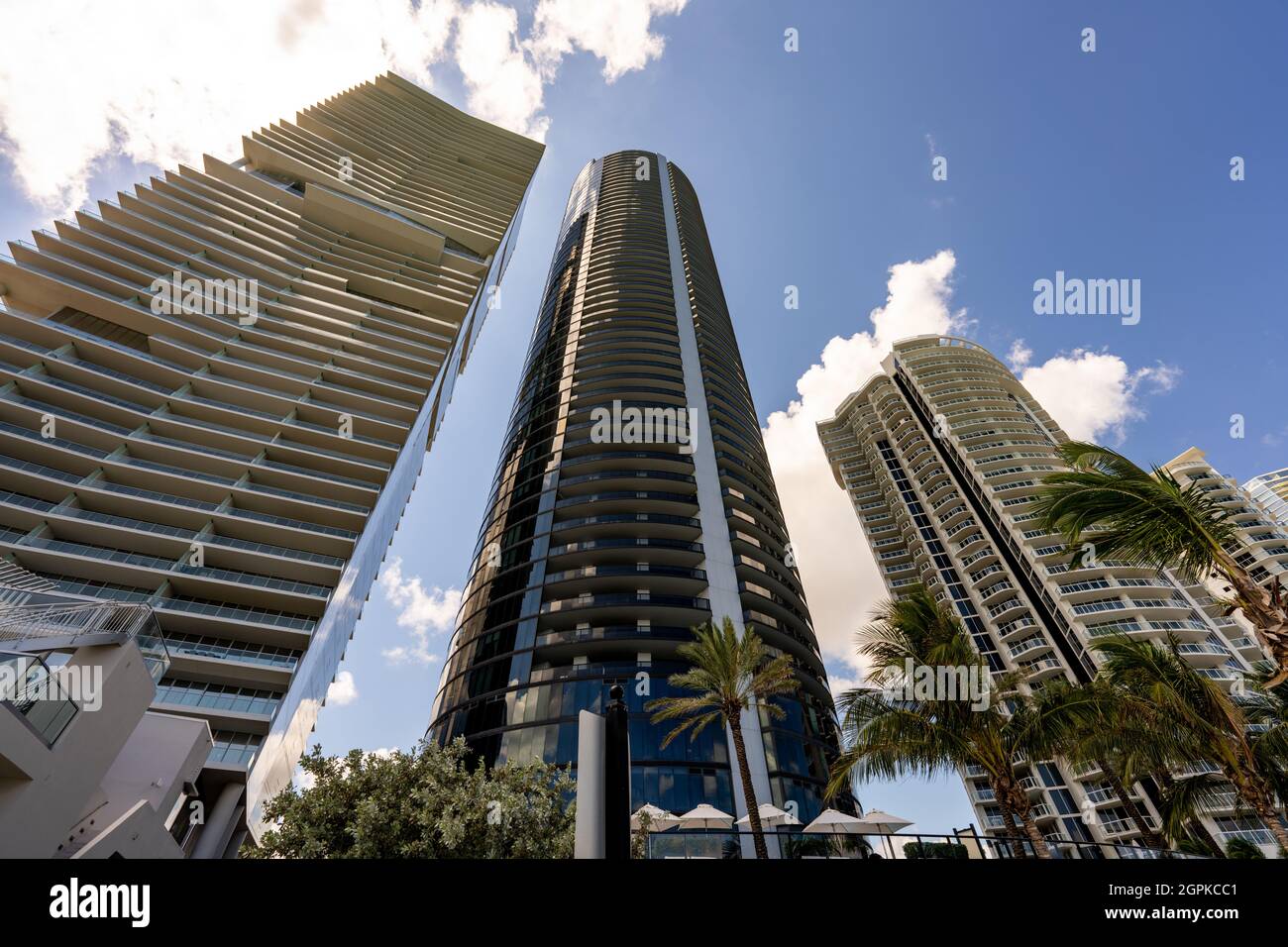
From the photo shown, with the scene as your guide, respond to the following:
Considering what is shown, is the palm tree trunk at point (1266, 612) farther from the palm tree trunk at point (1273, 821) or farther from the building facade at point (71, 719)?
the building facade at point (71, 719)

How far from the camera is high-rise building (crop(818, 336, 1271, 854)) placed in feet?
192

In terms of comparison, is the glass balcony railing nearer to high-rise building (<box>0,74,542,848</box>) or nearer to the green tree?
the green tree

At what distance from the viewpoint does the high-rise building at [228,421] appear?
34.2 metres

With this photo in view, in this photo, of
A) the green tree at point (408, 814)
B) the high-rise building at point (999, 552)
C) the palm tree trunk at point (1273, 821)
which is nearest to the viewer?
the palm tree trunk at point (1273, 821)

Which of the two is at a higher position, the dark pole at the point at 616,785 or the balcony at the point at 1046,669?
the balcony at the point at 1046,669

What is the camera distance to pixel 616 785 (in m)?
3.85

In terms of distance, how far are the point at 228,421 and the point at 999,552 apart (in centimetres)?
8539

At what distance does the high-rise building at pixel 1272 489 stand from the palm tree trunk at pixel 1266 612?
486ft

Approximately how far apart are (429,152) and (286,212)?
150 feet

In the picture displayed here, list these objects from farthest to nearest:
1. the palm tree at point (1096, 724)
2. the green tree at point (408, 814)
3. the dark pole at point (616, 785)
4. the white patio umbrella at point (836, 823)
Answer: the white patio umbrella at point (836, 823) < the green tree at point (408, 814) < the palm tree at point (1096, 724) < the dark pole at point (616, 785)

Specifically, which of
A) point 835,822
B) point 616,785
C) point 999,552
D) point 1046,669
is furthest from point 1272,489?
point 616,785

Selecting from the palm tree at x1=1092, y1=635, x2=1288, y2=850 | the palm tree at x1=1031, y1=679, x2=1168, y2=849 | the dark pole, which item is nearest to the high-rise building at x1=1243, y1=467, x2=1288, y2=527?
the palm tree at x1=1092, y1=635, x2=1288, y2=850

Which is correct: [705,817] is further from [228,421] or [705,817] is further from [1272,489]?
[1272,489]

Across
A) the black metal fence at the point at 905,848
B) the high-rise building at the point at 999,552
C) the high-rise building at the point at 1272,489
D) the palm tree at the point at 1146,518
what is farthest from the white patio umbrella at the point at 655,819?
the high-rise building at the point at 1272,489
